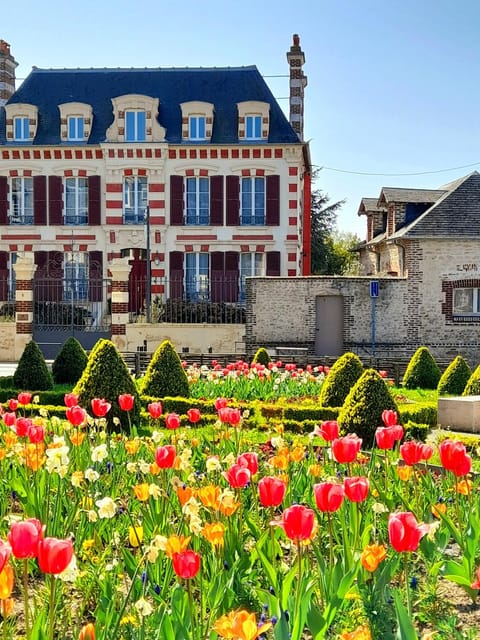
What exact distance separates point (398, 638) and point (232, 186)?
27.9 meters

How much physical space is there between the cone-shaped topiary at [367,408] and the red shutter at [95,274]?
20.9 metres

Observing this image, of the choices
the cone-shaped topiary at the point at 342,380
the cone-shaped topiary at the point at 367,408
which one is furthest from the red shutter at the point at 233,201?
the cone-shaped topiary at the point at 367,408

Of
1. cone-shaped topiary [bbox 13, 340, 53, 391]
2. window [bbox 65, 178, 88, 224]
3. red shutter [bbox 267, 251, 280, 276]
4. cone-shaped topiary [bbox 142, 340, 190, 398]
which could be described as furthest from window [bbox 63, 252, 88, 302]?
cone-shaped topiary [bbox 142, 340, 190, 398]

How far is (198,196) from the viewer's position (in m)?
30.1

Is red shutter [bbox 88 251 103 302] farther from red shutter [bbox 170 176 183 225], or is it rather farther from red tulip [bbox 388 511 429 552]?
red tulip [bbox 388 511 429 552]

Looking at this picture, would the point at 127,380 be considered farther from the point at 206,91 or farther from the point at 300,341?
the point at 206,91

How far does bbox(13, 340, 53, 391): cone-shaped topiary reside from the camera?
47.6 ft

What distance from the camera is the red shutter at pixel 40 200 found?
98.8 feet

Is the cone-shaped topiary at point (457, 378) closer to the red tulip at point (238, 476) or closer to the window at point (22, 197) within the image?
the red tulip at point (238, 476)

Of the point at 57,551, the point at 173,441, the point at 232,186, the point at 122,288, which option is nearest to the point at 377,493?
the point at 173,441

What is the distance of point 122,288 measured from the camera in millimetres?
22031

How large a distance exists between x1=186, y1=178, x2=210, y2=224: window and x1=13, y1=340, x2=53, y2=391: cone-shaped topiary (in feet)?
53.0

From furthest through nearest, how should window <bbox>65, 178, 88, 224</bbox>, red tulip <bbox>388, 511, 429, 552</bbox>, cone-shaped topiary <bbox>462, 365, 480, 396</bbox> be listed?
window <bbox>65, 178, 88, 224</bbox> < cone-shaped topiary <bbox>462, 365, 480, 396</bbox> < red tulip <bbox>388, 511, 429, 552</bbox>

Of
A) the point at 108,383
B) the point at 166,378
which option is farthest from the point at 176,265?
the point at 108,383
